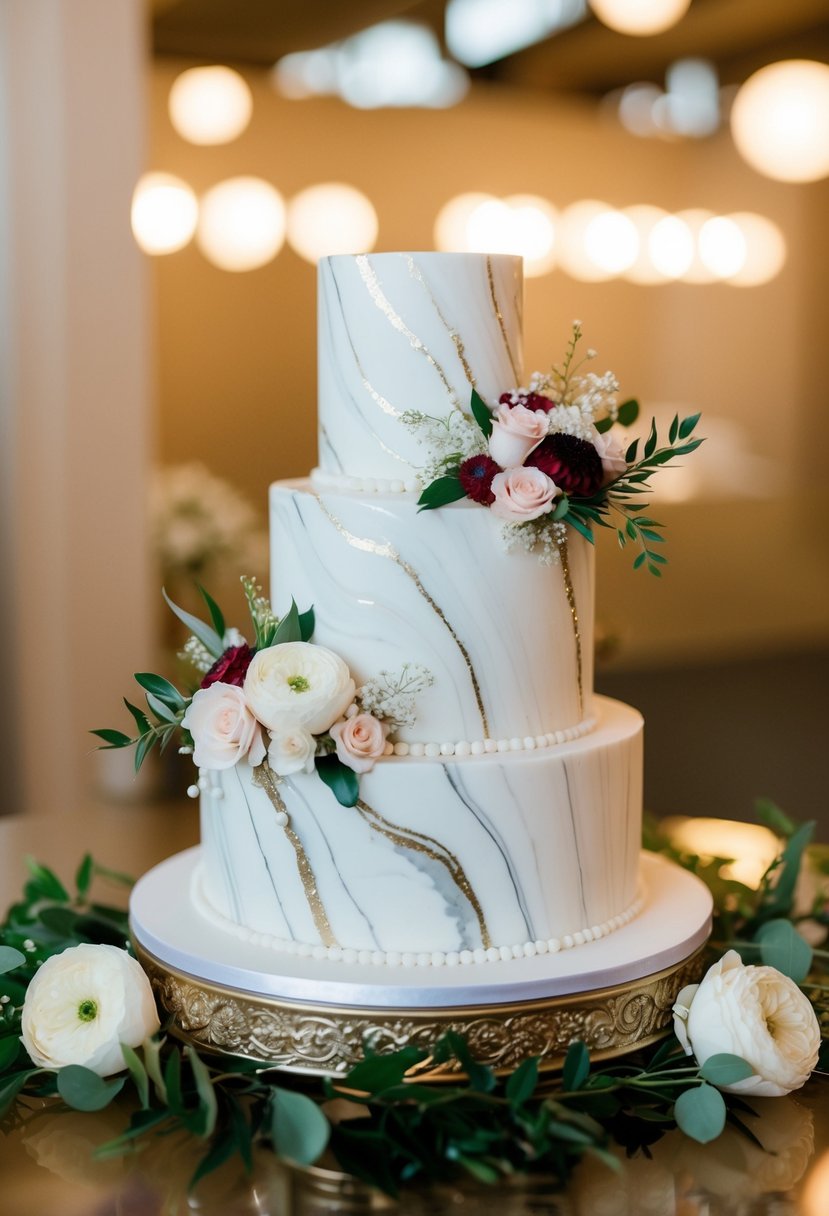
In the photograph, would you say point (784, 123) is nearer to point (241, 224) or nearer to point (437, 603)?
point (241, 224)

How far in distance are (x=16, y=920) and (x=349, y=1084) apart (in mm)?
786

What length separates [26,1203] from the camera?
4.14ft

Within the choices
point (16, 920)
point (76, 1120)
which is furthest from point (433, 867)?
point (16, 920)

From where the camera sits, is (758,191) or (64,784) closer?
(64,784)

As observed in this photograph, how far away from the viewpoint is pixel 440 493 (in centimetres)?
155

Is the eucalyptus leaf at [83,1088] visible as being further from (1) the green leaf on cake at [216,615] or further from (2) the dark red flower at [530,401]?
(2) the dark red flower at [530,401]

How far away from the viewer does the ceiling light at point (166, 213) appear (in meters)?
5.12

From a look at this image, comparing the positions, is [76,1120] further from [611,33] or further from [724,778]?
[611,33]

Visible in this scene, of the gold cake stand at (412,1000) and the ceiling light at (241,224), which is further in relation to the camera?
the ceiling light at (241,224)

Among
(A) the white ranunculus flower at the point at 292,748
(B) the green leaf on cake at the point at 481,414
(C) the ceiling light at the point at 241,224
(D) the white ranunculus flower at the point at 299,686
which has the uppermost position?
(C) the ceiling light at the point at 241,224

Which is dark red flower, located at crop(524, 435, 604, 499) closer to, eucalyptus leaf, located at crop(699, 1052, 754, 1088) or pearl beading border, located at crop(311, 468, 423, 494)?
pearl beading border, located at crop(311, 468, 423, 494)

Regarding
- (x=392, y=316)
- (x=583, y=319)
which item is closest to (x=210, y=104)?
(x=583, y=319)

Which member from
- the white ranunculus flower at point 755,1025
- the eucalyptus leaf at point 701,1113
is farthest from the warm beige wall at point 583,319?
the eucalyptus leaf at point 701,1113

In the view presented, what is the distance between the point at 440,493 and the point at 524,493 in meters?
0.10
